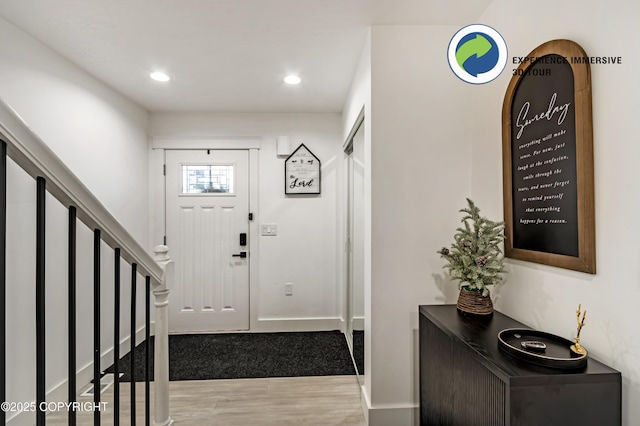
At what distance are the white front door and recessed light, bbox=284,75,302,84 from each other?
44.7 inches

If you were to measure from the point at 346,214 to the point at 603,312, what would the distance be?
2384 millimetres

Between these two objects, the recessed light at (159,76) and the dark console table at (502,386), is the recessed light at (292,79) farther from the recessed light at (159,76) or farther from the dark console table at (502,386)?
the dark console table at (502,386)

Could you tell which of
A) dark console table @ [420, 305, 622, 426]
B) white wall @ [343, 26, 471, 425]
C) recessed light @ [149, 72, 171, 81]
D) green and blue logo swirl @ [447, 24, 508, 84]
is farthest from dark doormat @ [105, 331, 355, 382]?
recessed light @ [149, 72, 171, 81]

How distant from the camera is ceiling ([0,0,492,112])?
5.88 feet

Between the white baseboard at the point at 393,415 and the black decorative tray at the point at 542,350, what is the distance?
99cm

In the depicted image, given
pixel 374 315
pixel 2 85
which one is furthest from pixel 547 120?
pixel 2 85

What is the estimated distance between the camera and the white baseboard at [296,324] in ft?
11.8

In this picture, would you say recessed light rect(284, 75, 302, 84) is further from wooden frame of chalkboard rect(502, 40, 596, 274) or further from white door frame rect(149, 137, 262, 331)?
wooden frame of chalkboard rect(502, 40, 596, 274)

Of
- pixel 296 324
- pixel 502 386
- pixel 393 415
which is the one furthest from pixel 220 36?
pixel 296 324

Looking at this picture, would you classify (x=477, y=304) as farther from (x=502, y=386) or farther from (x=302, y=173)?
(x=302, y=173)

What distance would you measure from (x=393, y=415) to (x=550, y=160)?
5.41ft

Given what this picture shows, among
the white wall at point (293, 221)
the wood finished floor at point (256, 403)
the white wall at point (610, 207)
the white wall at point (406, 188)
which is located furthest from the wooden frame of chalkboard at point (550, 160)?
the white wall at point (293, 221)

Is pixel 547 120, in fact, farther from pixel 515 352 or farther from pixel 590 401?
pixel 590 401

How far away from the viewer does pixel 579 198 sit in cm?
122
